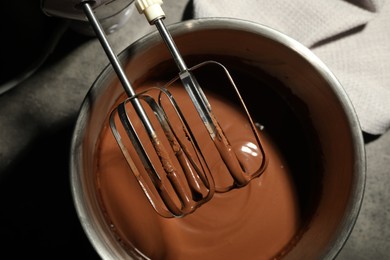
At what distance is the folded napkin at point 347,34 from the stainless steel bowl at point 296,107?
9 centimetres

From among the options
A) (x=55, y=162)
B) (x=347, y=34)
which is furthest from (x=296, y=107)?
(x=55, y=162)

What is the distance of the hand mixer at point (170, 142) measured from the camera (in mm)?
470

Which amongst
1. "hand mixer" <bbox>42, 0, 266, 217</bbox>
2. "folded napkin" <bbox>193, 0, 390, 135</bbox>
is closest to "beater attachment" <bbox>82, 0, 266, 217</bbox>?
"hand mixer" <bbox>42, 0, 266, 217</bbox>

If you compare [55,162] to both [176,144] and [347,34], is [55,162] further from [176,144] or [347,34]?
[347,34]

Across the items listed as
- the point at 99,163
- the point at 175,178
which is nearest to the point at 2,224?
the point at 99,163

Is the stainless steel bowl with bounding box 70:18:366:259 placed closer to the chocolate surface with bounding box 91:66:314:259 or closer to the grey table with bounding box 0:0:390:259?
the chocolate surface with bounding box 91:66:314:259

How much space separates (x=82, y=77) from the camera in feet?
2.20

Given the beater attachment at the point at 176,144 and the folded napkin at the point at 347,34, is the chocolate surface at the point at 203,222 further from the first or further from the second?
the folded napkin at the point at 347,34

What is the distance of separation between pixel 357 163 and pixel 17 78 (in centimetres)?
47

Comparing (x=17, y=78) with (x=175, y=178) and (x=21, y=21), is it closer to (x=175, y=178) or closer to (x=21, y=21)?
(x=21, y=21)

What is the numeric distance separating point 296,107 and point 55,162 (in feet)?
1.14

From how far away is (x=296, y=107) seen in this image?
0.60 meters

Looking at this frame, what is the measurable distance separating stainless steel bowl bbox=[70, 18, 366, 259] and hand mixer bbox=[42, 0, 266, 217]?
4 centimetres

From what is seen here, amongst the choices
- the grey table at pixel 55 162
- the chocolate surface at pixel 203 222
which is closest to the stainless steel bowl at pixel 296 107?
the chocolate surface at pixel 203 222
